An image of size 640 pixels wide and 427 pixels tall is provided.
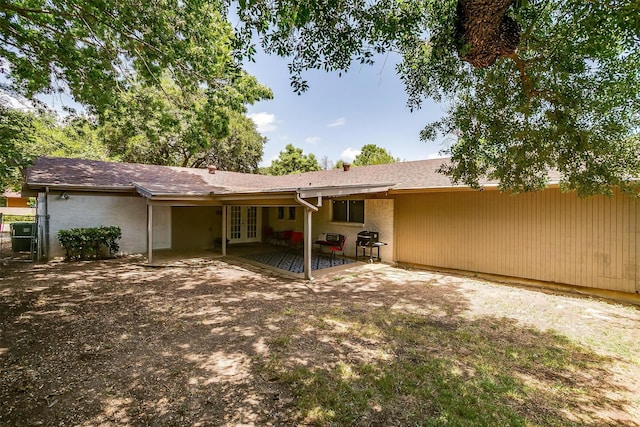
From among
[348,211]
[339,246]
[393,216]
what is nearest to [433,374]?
[339,246]

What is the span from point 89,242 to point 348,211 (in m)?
9.12

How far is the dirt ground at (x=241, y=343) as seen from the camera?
115 inches

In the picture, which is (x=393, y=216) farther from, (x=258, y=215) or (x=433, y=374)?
(x=433, y=374)

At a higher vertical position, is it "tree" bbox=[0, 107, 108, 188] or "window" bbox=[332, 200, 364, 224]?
"tree" bbox=[0, 107, 108, 188]

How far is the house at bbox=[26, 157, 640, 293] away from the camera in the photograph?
23.0ft

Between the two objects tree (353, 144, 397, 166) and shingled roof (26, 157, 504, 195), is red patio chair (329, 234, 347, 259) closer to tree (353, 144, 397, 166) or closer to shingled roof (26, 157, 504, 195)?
shingled roof (26, 157, 504, 195)

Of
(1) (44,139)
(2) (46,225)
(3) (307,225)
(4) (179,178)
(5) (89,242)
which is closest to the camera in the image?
(3) (307,225)

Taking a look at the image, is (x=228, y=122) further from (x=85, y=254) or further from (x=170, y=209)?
(x=85, y=254)

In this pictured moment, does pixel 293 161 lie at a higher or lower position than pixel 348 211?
higher

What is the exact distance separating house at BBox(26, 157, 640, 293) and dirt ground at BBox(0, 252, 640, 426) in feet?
3.70

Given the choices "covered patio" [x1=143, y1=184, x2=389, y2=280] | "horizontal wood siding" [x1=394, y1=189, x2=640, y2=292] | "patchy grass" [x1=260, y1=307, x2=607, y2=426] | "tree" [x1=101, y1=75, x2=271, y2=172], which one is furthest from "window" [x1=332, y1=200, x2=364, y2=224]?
"patchy grass" [x1=260, y1=307, x2=607, y2=426]

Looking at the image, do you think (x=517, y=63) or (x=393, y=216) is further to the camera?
(x=393, y=216)

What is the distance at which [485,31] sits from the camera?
3473mm

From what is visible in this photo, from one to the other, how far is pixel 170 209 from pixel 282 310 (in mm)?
9366
